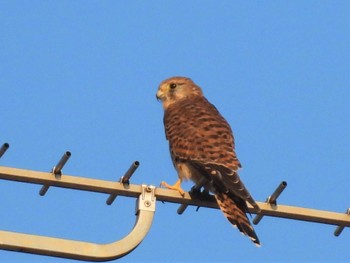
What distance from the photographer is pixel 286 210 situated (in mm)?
4324

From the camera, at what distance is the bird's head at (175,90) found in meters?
7.61

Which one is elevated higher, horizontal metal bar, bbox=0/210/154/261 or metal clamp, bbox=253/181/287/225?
metal clamp, bbox=253/181/287/225

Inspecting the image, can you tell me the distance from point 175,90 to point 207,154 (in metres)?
1.92

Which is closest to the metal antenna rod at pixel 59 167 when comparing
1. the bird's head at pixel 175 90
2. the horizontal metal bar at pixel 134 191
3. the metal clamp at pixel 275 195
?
the horizontal metal bar at pixel 134 191

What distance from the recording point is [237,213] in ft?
17.0

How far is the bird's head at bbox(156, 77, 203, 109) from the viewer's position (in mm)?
7613

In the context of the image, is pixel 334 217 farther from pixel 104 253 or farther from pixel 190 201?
pixel 104 253

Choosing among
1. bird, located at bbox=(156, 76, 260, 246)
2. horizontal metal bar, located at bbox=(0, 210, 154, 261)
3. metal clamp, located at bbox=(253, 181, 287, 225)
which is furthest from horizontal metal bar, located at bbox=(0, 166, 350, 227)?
horizontal metal bar, located at bbox=(0, 210, 154, 261)

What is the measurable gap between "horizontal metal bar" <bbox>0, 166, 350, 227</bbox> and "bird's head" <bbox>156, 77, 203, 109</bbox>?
121 inches

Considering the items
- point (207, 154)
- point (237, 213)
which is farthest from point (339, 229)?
point (207, 154)

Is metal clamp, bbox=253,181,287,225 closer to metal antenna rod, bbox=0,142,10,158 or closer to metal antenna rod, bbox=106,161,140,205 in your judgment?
metal antenna rod, bbox=106,161,140,205

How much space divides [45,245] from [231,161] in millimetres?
2344

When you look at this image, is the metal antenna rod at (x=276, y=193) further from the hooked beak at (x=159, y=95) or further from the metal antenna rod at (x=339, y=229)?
the hooked beak at (x=159, y=95)

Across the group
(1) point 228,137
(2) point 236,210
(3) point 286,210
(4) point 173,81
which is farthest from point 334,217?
(4) point 173,81
